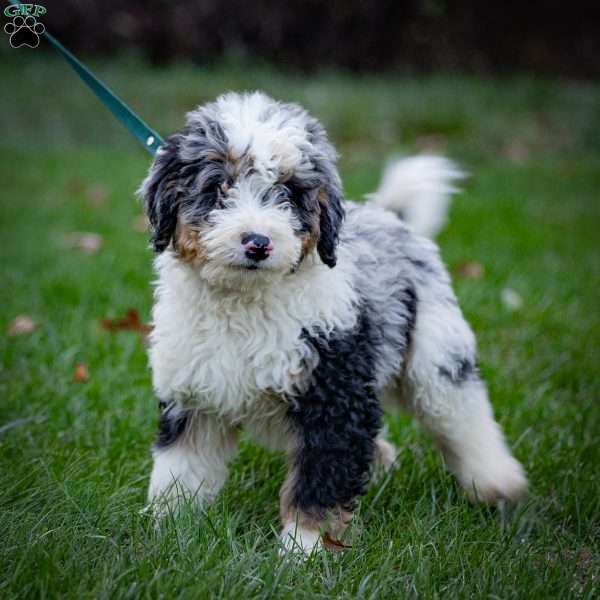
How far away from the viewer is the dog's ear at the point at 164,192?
2857 millimetres

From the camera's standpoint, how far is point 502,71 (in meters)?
15.8

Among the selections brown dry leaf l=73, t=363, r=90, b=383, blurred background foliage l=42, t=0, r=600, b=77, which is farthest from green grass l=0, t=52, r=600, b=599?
blurred background foliage l=42, t=0, r=600, b=77

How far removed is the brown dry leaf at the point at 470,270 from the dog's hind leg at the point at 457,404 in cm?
277

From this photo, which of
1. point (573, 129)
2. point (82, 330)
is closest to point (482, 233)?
point (82, 330)

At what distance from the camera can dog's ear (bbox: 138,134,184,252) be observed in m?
2.86

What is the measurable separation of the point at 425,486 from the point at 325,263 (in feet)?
3.50

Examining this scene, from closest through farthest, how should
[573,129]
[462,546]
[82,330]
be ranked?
[462,546] < [82,330] < [573,129]

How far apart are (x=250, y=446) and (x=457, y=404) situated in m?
0.93

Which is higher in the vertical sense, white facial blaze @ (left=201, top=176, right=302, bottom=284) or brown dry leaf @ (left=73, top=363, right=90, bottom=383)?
white facial blaze @ (left=201, top=176, right=302, bottom=284)

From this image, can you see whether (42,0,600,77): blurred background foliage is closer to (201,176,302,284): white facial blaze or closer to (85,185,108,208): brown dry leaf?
(85,185,108,208): brown dry leaf

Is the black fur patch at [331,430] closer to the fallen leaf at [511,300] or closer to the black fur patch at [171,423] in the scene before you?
the black fur patch at [171,423]

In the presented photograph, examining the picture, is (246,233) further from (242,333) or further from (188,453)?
(188,453)

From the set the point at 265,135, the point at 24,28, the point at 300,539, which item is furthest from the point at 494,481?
the point at 24,28

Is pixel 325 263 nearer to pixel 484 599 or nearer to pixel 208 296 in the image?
pixel 208 296
